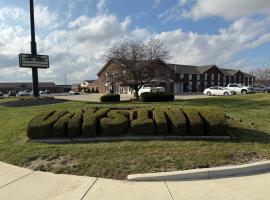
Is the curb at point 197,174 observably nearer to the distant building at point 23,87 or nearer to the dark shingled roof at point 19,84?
the distant building at point 23,87

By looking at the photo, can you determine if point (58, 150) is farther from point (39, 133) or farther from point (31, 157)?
point (39, 133)

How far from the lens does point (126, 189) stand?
213 inches

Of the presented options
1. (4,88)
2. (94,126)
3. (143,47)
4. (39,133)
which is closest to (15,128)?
(39,133)

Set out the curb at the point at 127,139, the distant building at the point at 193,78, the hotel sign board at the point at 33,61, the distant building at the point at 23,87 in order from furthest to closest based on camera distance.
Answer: the distant building at the point at 23,87
the distant building at the point at 193,78
the hotel sign board at the point at 33,61
the curb at the point at 127,139

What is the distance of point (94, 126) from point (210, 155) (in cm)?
350

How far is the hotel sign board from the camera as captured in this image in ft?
84.2

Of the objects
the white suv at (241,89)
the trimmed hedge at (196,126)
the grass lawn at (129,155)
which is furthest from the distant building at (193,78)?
the grass lawn at (129,155)

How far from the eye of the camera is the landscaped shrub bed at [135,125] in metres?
8.54

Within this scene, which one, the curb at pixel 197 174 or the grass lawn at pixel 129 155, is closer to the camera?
the curb at pixel 197 174

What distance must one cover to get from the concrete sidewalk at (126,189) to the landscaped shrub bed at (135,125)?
105 inches

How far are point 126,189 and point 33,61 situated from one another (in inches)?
914

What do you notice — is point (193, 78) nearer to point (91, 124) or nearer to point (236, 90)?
point (236, 90)

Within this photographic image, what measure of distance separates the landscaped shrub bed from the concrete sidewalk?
2670 millimetres

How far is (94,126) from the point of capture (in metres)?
8.80
